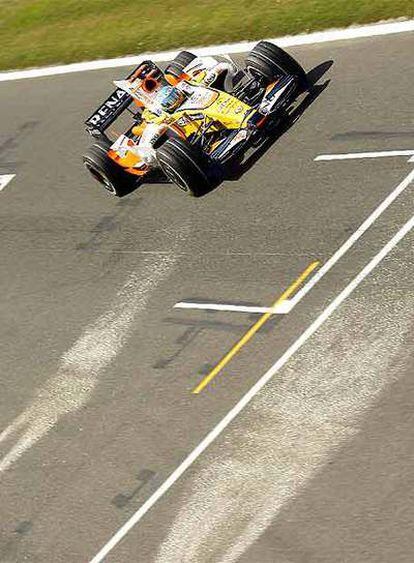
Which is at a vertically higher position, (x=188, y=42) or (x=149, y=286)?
(x=188, y=42)

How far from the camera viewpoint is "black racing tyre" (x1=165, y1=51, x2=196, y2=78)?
22.7 meters

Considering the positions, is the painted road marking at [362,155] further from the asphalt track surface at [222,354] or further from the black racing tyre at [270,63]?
the black racing tyre at [270,63]

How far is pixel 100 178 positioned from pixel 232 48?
16.2 feet

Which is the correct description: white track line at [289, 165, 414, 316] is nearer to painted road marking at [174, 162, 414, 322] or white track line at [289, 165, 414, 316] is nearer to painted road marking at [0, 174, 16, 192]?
painted road marking at [174, 162, 414, 322]

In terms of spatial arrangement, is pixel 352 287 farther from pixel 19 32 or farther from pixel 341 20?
pixel 19 32

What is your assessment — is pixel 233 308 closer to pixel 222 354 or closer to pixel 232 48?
pixel 222 354

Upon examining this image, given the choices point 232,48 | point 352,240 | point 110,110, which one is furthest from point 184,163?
point 232,48

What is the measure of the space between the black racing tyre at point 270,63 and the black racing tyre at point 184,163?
7.33 feet

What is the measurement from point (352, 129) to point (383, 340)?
545 cm

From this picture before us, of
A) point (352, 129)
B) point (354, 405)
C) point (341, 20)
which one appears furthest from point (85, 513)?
point (341, 20)

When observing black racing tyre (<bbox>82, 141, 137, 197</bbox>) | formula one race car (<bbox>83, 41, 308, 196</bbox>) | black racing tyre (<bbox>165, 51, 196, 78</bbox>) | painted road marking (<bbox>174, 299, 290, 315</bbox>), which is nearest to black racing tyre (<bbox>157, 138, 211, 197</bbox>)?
formula one race car (<bbox>83, 41, 308, 196</bbox>)

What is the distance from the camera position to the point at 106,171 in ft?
70.0

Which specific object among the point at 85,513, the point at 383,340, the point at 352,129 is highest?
the point at 352,129

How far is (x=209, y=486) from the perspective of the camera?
16.0 meters
